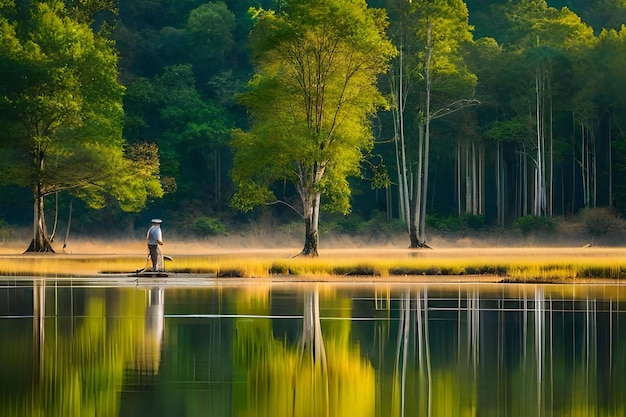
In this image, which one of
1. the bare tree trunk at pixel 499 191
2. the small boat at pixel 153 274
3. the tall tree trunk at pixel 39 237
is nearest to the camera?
the small boat at pixel 153 274

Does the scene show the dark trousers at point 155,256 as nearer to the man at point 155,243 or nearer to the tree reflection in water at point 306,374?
the man at point 155,243

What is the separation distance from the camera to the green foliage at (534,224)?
71938 mm

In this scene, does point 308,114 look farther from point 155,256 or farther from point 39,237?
point 155,256

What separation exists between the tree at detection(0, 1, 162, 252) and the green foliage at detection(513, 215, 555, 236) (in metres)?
19.7

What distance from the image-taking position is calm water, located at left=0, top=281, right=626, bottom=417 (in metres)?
12.6

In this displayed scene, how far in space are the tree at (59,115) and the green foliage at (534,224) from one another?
19.7 meters

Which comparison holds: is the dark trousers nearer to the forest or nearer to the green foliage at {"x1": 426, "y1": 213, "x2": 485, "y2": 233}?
the forest

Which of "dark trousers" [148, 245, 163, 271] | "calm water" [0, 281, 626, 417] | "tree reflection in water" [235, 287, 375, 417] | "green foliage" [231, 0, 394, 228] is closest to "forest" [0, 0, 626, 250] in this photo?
"green foliage" [231, 0, 394, 228]

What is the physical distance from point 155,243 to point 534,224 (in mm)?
39800

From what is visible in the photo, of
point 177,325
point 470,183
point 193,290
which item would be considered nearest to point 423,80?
point 470,183

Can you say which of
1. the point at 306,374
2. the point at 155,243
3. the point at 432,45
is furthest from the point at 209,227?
the point at 306,374

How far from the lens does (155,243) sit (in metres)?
35.5

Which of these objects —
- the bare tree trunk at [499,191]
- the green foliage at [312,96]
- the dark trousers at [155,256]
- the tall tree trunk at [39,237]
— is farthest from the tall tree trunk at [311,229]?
the bare tree trunk at [499,191]

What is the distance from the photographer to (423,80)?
7088cm
